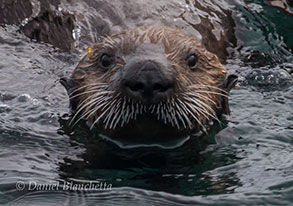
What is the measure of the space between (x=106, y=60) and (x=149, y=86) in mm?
910

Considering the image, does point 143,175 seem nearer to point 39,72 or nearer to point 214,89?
point 214,89

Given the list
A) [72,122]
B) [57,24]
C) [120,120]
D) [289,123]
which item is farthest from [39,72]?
[289,123]

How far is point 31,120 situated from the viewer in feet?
20.5

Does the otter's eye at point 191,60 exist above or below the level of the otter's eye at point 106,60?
above

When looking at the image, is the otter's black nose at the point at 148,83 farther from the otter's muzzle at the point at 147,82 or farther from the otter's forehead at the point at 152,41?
the otter's forehead at the point at 152,41

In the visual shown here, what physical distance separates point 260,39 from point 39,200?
15.2 feet

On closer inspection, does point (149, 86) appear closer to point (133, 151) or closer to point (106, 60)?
point (133, 151)

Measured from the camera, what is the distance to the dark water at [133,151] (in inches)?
189

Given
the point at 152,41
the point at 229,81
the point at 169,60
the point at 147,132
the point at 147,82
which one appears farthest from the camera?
the point at 229,81

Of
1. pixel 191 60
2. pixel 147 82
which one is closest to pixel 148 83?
pixel 147 82

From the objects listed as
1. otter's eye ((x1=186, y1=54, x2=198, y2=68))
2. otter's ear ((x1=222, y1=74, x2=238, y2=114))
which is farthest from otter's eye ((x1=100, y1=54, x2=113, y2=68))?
otter's ear ((x1=222, y1=74, x2=238, y2=114))

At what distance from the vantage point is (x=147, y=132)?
17.6 feet

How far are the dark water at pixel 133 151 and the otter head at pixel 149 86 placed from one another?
20cm

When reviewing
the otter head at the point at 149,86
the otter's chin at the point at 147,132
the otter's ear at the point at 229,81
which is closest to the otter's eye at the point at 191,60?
the otter head at the point at 149,86
